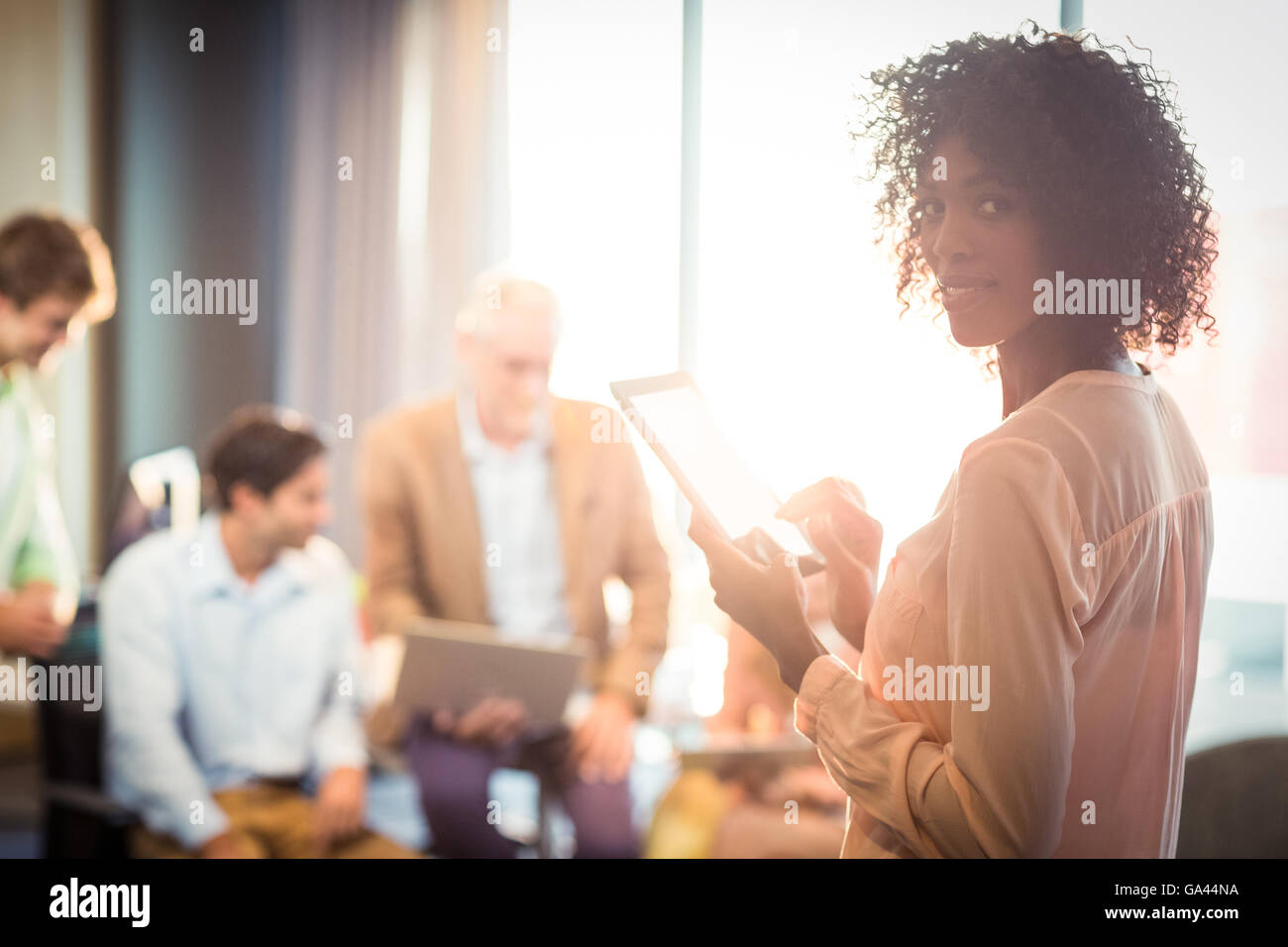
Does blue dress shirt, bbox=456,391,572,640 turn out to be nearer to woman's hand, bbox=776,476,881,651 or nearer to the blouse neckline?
woman's hand, bbox=776,476,881,651

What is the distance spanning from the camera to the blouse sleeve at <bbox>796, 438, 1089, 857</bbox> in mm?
861

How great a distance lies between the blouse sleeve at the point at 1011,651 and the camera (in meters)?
0.86

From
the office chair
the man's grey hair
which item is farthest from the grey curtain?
the office chair

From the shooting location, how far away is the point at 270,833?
1775 millimetres

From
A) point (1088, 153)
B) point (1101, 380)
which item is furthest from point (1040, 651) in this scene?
point (1088, 153)

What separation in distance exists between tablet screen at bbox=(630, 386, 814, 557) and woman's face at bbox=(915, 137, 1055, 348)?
1.01ft

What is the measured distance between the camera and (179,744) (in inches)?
69.0

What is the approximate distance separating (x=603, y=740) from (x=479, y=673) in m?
0.34

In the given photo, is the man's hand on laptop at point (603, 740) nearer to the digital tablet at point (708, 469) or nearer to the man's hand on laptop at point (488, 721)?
the man's hand on laptop at point (488, 721)

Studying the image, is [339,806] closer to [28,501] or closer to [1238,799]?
[28,501]

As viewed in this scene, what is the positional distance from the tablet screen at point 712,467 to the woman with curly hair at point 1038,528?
1.2 inches
